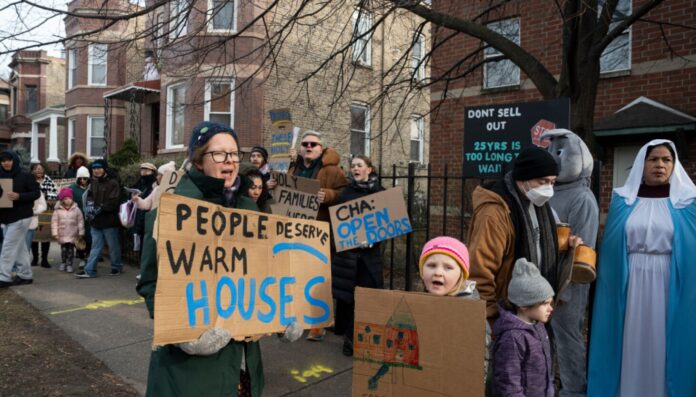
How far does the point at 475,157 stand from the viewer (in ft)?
16.0

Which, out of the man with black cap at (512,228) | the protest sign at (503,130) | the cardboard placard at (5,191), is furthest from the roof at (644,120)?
the cardboard placard at (5,191)

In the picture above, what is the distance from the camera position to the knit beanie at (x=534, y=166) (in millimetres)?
2758

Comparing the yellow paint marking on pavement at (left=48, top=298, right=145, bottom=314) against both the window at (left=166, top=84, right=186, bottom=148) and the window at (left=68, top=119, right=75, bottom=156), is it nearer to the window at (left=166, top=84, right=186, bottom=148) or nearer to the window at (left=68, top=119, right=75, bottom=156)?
the window at (left=166, top=84, right=186, bottom=148)

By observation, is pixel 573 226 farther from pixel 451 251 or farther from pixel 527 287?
pixel 451 251

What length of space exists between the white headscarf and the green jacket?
112 inches

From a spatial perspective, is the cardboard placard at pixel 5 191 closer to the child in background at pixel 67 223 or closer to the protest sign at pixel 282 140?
the child in background at pixel 67 223

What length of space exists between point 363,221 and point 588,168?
6.36 ft

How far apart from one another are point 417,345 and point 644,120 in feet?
25.7

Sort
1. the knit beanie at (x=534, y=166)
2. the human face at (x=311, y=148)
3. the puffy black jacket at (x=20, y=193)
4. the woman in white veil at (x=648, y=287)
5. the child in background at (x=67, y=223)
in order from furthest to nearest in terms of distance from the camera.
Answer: the child in background at (x=67, y=223) < the puffy black jacket at (x=20, y=193) < the human face at (x=311, y=148) < the woman in white veil at (x=648, y=287) < the knit beanie at (x=534, y=166)

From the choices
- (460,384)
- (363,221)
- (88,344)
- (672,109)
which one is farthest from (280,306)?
(672,109)

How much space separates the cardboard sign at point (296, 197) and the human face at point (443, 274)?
2723mm

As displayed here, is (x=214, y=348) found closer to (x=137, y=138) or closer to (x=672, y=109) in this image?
(x=672, y=109)

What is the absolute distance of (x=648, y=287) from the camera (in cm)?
338

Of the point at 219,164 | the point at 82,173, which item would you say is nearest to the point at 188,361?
the point at 219,164
